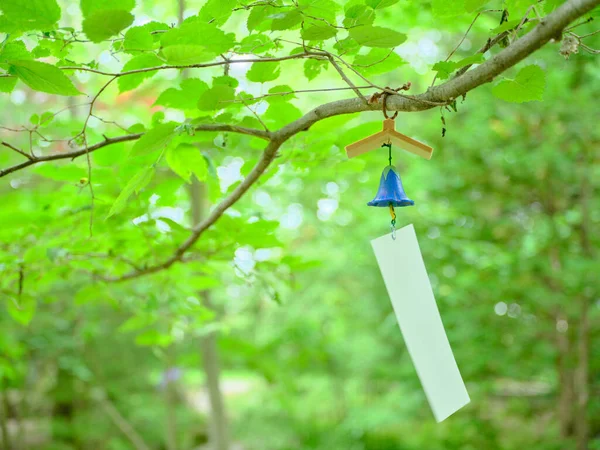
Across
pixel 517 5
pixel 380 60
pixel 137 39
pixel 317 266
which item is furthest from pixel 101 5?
pixel 317 266

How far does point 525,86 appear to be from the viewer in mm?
695

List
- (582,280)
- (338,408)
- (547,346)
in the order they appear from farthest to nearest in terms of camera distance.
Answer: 1. (338,408)
2. (547,346)
3. (582,280)

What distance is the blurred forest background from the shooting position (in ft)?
3.96

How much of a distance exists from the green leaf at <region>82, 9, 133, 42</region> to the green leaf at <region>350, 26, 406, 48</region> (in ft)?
0.85

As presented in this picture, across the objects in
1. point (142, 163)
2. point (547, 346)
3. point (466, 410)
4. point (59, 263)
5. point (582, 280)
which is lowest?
point (466, 410)

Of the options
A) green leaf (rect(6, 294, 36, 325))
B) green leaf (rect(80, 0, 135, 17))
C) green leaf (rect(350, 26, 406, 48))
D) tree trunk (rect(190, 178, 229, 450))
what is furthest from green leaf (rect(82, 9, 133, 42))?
tree trunk (rect(190, 178, 229, 450))

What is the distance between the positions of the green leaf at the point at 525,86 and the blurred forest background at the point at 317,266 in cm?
26

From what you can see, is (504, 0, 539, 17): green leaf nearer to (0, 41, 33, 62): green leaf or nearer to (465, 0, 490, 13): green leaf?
(465, 0, 490, 13): green leaf

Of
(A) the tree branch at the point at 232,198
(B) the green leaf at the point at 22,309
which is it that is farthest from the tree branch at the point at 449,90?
(B) the green leaf at the point at 22,309

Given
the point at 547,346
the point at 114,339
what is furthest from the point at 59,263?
the point at 114,339

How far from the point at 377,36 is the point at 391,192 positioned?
261 millimetres

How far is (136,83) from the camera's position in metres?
0.79

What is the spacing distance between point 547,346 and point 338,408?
2.32 meters

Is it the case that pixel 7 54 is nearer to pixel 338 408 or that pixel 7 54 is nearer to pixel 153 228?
pixel 153 228
